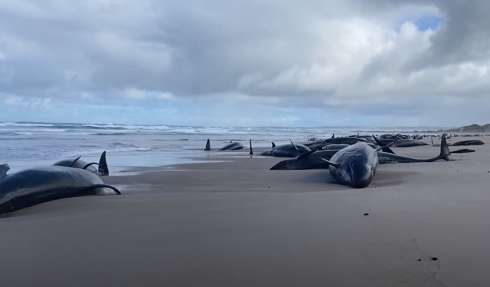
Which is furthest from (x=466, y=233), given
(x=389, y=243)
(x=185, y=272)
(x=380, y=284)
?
(x=185, y=272)

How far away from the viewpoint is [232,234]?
118 inches

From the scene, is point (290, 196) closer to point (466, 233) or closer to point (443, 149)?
point (466, 233)

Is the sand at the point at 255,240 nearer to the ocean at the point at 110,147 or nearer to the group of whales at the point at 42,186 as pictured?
the group of whales at the point at 42,186

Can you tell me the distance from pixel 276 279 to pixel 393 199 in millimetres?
2451

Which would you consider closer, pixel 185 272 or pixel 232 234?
pixel 185 272

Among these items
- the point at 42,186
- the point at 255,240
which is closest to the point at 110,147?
the point at 42,186

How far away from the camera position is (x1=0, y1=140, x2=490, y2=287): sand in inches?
87.2

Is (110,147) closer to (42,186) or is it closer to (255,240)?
(42,186)

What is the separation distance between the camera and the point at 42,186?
4.89 meters

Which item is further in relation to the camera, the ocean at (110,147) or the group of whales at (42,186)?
the ocean at (110,147)

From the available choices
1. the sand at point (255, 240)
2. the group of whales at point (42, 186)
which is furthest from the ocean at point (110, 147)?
the sand at point (255, 240)

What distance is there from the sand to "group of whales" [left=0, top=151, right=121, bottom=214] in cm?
19

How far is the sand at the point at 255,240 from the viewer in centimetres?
221

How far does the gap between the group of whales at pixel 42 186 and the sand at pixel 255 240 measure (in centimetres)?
19
